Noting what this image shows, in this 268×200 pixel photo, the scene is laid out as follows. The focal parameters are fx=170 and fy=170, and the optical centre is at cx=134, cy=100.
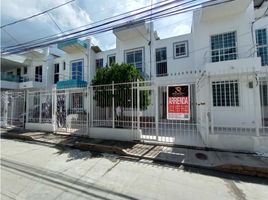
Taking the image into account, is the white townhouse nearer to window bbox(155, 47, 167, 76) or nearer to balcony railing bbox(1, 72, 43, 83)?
window bbox(155, 47, 167, 76)

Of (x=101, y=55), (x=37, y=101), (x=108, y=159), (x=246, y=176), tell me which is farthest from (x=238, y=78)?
(x=101, y=55)

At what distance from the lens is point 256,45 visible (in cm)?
1007

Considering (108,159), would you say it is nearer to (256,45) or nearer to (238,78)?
(238,78)

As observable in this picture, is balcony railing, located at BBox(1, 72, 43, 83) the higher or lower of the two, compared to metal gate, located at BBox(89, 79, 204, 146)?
higher

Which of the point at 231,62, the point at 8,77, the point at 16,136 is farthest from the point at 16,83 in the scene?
the point at 231,62

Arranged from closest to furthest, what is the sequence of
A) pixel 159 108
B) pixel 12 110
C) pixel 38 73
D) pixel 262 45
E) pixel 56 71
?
1. pixel 159 108
2. pixel 262 45
3. pixel 12 110
4. pixel 56 71
5. pixel 38 73

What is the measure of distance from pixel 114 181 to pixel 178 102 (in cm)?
383

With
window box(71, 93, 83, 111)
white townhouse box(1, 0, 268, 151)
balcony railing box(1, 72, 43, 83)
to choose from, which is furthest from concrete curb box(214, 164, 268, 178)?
balcony railing box(1, 72, 43, 83)

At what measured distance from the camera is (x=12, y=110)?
12.5m

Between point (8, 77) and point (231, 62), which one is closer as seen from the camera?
point (231, 62)

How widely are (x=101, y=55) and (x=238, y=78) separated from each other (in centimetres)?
1293

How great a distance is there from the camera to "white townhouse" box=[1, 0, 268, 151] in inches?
256

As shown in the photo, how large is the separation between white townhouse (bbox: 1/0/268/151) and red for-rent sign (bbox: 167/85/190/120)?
42cm

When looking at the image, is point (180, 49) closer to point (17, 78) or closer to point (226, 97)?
point (226, 97)
